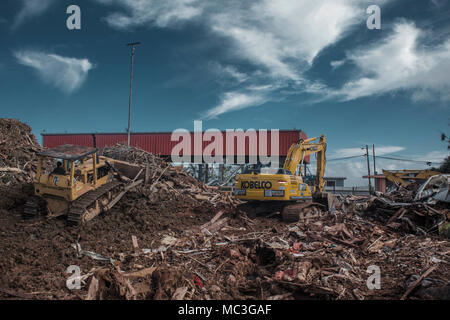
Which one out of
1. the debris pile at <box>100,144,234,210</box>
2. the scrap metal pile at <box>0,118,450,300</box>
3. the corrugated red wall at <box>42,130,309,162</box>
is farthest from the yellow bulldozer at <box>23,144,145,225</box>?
the corrugated red wall at <box>42,130,309,162</box>

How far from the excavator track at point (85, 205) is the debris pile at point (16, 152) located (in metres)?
5.15

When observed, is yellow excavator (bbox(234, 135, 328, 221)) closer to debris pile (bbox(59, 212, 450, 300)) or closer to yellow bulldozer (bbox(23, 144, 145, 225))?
debris pile (bbox(59, 212, 450, 300))

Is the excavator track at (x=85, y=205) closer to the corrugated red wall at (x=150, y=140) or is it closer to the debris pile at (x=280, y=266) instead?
the debris pile at (x=280, y=266)

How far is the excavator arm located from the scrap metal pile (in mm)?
1599

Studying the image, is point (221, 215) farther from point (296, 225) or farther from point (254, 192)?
point (296, 225)

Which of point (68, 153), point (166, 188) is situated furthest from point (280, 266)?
point (166, 188)

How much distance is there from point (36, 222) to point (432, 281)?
426 inches

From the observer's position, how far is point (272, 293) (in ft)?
21.1

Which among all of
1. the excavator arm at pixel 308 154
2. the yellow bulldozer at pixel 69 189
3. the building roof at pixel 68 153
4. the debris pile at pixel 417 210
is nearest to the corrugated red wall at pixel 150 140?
the excavator arm at pixel 308 154

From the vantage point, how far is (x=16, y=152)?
15750 millimetres

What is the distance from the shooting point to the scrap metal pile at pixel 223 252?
645cm

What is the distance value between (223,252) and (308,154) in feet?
25.8

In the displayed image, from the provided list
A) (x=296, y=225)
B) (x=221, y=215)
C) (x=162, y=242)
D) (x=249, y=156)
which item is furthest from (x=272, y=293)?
(x=249, y=156)
